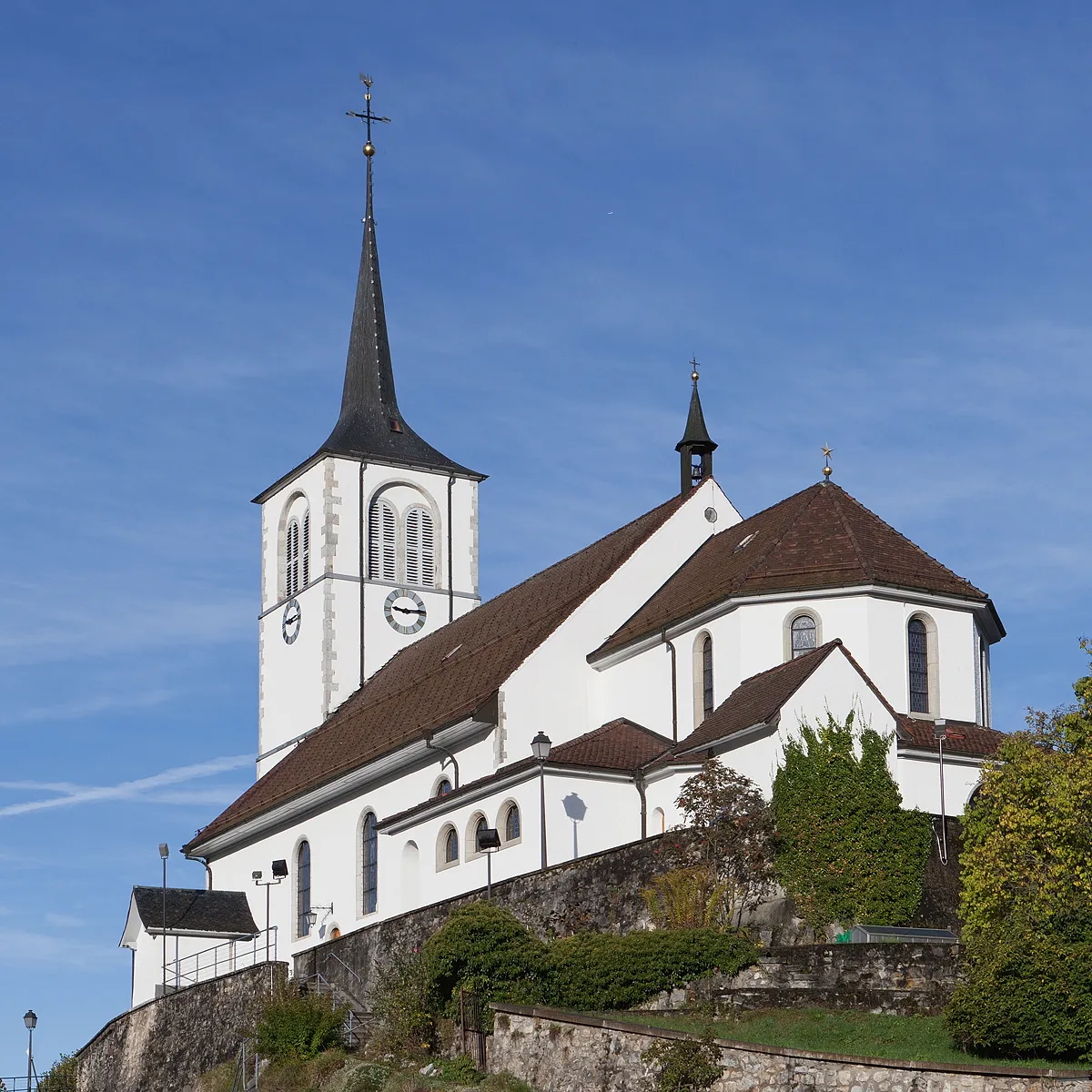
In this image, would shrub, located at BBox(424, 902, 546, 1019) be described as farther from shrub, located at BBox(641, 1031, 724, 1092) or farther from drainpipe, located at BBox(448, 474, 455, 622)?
drainpipe, located at BBox(448, 474, 455, 622)

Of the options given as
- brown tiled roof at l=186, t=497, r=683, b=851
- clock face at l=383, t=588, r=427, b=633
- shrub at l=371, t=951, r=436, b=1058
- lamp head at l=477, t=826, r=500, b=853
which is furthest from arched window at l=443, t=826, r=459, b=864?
clock face at l=383, t=588, r=427, b=633

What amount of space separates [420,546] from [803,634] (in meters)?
23.2

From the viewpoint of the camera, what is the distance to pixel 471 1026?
34219mm

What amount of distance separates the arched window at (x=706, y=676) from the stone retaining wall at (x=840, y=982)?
11556 millimetres

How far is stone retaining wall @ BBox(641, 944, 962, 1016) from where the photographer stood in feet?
109

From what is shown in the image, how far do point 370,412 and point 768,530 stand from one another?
2312 centimetres

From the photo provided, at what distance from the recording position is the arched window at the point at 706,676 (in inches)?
1828

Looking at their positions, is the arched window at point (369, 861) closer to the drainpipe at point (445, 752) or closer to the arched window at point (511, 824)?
the drainpipe at point (445, 752)

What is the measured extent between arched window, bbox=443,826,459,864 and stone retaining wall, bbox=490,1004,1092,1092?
1397 centimetres

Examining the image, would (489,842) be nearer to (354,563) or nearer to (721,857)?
(721,857)

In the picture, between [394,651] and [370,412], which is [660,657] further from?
[370,412]

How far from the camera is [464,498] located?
67875 mm

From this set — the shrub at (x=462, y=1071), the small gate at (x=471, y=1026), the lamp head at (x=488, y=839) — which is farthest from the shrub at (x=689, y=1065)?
the lamp head at (x=488, y=839)

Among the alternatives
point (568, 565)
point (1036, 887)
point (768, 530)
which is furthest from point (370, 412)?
point (1036, 887)
